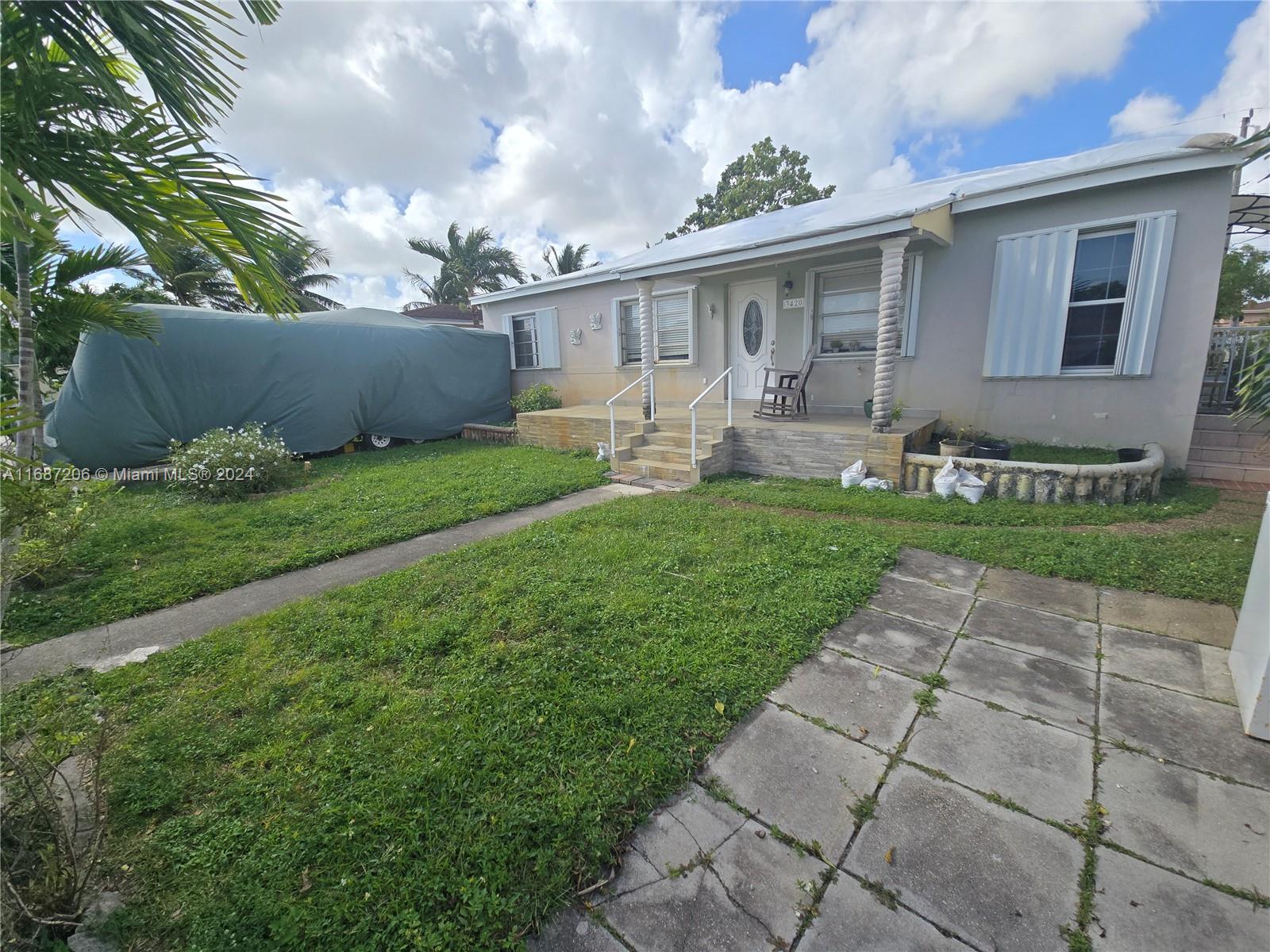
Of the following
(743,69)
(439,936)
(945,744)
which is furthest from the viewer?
(743,69)

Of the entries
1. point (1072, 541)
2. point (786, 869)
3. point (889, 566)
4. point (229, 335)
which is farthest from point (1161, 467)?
point (229, 335)

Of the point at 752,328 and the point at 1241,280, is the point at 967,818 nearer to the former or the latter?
the point at 752,328

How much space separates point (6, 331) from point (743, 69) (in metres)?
13.0

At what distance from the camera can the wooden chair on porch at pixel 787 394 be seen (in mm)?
7279

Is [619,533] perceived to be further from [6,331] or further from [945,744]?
[6,331]

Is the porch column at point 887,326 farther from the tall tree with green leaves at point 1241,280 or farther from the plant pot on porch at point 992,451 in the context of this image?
the tall tree with green leaves at point 1241,280

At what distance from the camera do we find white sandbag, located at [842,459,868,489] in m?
5.83

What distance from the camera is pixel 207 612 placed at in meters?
3.36

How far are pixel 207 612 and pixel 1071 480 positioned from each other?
7.23 m

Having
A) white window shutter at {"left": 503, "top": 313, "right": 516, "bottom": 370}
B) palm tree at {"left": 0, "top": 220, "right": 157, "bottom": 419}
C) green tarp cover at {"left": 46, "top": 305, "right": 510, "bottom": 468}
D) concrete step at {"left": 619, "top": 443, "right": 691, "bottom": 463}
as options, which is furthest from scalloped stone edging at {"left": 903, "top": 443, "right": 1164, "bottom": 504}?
white window shutter at {"left": 503, "top": 313, "right": 516, "bottom": 370}

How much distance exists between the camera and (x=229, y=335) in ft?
25.7

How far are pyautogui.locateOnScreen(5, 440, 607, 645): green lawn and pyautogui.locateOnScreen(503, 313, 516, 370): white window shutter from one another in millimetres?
4705

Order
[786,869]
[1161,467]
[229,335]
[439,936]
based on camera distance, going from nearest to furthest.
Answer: [439,936]
[786,869]
[1161,467]
[229,335]

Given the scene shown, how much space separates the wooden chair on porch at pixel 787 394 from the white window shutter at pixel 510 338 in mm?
6386
